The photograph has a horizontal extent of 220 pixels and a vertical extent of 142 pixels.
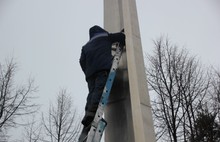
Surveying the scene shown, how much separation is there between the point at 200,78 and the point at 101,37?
9100 millimetres

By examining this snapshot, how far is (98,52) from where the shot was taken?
3.03 meters

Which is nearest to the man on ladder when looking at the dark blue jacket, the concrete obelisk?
the dark blue jacket

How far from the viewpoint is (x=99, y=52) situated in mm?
3021

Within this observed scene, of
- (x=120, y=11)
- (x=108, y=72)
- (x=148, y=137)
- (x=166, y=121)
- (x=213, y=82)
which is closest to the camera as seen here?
(x=148, y=137)

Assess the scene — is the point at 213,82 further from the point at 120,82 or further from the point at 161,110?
the point at 120,82

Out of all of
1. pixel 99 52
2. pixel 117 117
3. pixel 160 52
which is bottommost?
pixel 117 117

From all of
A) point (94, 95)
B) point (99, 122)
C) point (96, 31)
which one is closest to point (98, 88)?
point (94, 95)

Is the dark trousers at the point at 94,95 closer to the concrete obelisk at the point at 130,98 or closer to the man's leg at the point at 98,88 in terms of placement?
the man's leg at the point at 98,88

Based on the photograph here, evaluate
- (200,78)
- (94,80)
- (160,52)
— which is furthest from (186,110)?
(94,80)

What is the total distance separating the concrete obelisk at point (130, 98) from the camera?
8.73ft

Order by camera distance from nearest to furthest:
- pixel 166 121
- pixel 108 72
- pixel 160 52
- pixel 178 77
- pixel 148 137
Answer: pixel 148 137
pixel 108 72
pixel 166 121
pixel 178 77
pixel 160 52

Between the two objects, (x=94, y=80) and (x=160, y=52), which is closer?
(x=94, y=80)

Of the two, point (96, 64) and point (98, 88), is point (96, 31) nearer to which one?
point (96, 64)

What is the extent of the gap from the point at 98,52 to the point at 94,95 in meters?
0.60
